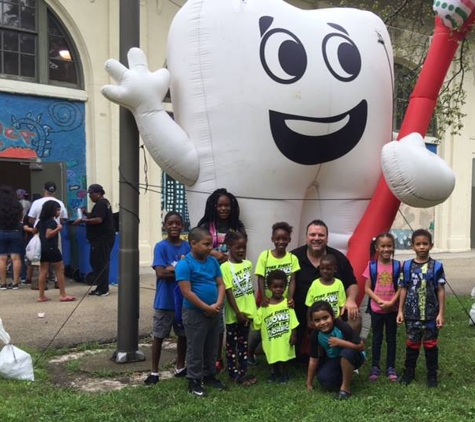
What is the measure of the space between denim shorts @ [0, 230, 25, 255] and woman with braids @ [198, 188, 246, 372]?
467cm

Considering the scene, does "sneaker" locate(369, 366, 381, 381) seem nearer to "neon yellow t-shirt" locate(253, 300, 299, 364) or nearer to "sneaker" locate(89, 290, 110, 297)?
"neon yellow t-shirt" locate(253, 300, 299, 364)

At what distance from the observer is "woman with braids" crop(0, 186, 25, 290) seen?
25.1 feet

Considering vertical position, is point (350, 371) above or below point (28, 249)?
below

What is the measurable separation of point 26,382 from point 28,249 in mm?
3841

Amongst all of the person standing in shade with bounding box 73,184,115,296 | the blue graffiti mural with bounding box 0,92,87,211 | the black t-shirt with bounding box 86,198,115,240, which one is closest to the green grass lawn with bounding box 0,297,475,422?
the person standing in shade with bounding box 73,184,115,296

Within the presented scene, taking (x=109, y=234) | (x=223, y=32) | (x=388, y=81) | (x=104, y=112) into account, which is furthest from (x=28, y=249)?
(x=388, y=81)

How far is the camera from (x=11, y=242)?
26.2ft

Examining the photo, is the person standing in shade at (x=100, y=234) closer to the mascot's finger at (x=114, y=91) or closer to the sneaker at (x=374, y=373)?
the mascot's finger at (x=114, y=91)

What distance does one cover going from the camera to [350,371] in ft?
12.5

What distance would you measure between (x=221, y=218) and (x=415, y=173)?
148cm

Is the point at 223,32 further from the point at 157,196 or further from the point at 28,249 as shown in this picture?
the point at 157,196

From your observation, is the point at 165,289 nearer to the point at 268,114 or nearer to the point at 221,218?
the point at 221,218

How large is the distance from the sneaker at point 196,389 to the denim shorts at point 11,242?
5.06 metres

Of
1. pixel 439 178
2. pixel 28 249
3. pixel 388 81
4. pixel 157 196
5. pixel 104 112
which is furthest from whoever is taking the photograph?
pixel 157 196
